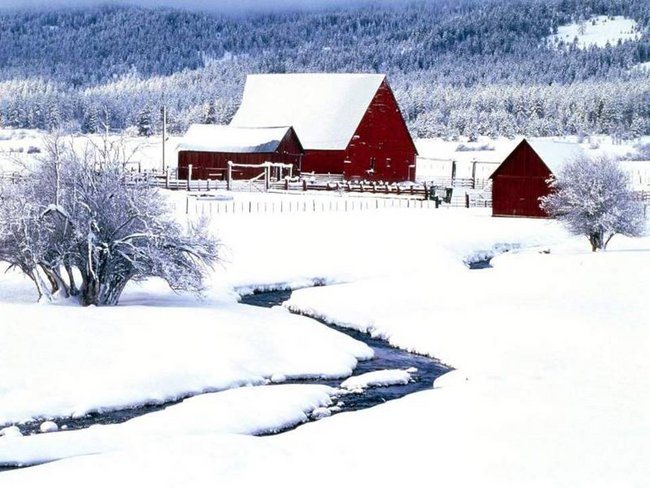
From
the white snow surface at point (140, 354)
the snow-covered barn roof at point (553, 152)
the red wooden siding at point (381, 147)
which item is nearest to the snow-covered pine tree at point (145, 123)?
the red wooden siding at point (381, 147)

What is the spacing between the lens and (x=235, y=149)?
58.1 m

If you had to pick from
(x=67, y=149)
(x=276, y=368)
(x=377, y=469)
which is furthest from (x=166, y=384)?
(x=67, y=149)

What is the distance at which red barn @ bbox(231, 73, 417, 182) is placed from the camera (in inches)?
2438

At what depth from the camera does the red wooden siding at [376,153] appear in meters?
61.7

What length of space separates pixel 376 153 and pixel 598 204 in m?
27.4

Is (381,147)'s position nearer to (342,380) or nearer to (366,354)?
(366,354)

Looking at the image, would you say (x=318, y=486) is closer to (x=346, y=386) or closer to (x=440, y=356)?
(x=346, y=386)

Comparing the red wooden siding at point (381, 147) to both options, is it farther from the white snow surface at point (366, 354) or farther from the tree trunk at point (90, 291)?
the tree trunk at point (90, 291)

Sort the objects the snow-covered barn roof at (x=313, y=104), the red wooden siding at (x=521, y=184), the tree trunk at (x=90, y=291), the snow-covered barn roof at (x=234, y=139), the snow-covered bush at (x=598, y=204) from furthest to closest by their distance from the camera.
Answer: the snow-covered barn roof at (x=313, y=104) → the snow-covered barn roof at (x=234, y=139) → the red wooden siding at (x=521, y=184) → the snow-covered bush at (x=598, y=204) → the tree trunk at (x=90, y=291)

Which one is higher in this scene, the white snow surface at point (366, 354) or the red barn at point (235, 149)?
the red barn at point (235, 149)

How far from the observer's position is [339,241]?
36469mm

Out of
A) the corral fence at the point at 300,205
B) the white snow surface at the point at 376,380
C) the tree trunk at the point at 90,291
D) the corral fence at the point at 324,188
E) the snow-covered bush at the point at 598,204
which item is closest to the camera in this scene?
the white snow surface at the point at 376,380

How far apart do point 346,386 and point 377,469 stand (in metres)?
5.72

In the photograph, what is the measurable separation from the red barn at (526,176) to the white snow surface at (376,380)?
101 feet
